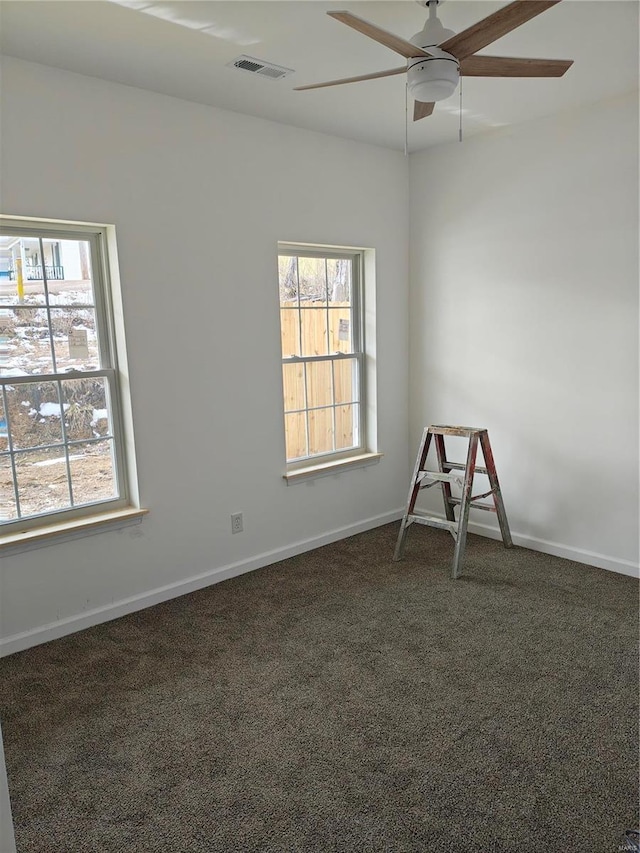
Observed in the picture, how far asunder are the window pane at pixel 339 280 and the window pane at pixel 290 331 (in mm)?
374

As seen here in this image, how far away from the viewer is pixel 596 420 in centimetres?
374

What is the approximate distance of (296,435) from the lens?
4199 mm

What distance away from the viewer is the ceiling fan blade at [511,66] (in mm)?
2189

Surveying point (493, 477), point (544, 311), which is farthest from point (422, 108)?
point (493, 477)

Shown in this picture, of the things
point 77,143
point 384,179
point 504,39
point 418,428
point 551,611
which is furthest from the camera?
point 418,428

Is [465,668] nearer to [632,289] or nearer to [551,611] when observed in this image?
[551,611]

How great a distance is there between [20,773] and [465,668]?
1861 millimetres

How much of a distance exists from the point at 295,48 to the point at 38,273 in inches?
63.3

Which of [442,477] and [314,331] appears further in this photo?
[314,331]

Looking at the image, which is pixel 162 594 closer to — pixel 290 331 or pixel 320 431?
pixel 320 431

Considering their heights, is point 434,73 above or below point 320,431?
above

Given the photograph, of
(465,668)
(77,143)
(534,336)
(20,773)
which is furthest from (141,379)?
(534,336)

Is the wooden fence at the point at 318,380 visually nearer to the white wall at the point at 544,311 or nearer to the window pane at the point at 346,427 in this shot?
the window pane at the point at 346,427

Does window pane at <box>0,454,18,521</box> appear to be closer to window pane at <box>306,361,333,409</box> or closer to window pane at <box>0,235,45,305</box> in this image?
window pane at <box>0,235,45,305</box>
